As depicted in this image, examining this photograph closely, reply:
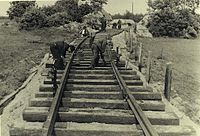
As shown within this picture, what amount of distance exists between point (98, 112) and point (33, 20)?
3935 centimetres

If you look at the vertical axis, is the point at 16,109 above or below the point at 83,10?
below

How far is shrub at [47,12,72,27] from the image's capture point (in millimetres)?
48219

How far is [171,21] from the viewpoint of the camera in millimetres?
55312

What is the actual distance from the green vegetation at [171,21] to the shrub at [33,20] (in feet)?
53.5

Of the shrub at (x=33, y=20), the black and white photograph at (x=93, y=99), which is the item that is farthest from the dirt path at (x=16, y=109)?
the shrub at (x=33, y=20)

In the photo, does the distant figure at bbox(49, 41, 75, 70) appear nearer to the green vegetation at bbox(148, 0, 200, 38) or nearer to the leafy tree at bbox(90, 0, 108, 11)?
the green vegetation at bbox(148, 0, 200, 38)

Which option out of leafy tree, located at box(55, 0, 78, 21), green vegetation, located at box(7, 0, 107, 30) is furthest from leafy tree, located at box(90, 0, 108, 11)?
leafy tree, located at box(55, 0, 78, 21)

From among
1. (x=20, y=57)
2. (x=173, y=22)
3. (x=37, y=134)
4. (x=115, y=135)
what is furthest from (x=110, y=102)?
(x=173, y=22)

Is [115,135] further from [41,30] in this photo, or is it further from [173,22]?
[173,22]

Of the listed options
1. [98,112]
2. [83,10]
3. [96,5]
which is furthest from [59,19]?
[98,112]

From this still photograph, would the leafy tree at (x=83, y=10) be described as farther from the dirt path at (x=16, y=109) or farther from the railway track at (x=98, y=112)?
the railway track at (x=98, y=112)

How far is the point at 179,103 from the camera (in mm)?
11578

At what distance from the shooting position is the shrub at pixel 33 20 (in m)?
45.4

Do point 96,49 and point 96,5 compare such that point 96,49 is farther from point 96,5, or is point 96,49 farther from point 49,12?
point 96,5
